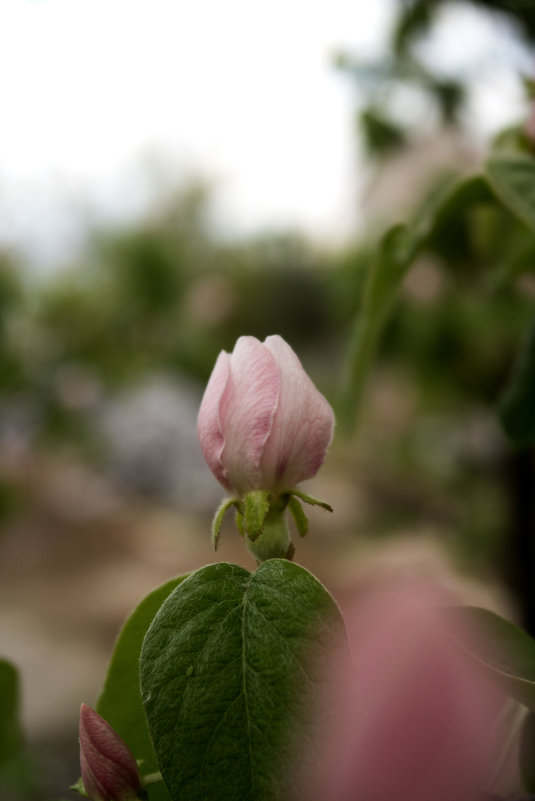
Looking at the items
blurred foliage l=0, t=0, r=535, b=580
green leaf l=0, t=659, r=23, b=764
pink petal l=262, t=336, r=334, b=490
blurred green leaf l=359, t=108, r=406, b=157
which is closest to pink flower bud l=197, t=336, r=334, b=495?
pink petal l=262, t=336, r=334, b=490

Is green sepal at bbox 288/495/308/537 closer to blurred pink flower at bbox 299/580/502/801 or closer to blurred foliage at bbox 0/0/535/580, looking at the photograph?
blurred pink flower at bbox 299/580/502/801

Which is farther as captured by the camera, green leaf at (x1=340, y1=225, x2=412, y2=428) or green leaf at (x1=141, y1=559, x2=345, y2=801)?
green leaf at (x1=340, y1=225, x2=412, y2=428)

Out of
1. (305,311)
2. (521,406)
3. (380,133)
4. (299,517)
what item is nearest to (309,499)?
(299,517)

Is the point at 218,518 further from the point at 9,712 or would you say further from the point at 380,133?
the point at 380,133

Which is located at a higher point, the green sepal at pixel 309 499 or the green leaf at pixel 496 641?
the green sepal at pixel 309 499

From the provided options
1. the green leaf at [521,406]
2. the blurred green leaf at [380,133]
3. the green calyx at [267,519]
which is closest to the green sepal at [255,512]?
the green calyx at [267,519]

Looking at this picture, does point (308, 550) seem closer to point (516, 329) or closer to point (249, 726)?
point (516, 329)

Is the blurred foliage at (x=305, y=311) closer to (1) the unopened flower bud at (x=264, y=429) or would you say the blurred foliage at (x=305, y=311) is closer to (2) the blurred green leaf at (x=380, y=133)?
(2) the blurred green leaf at (x=380, y=133)

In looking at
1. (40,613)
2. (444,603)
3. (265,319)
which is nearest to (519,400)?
(444,603)
